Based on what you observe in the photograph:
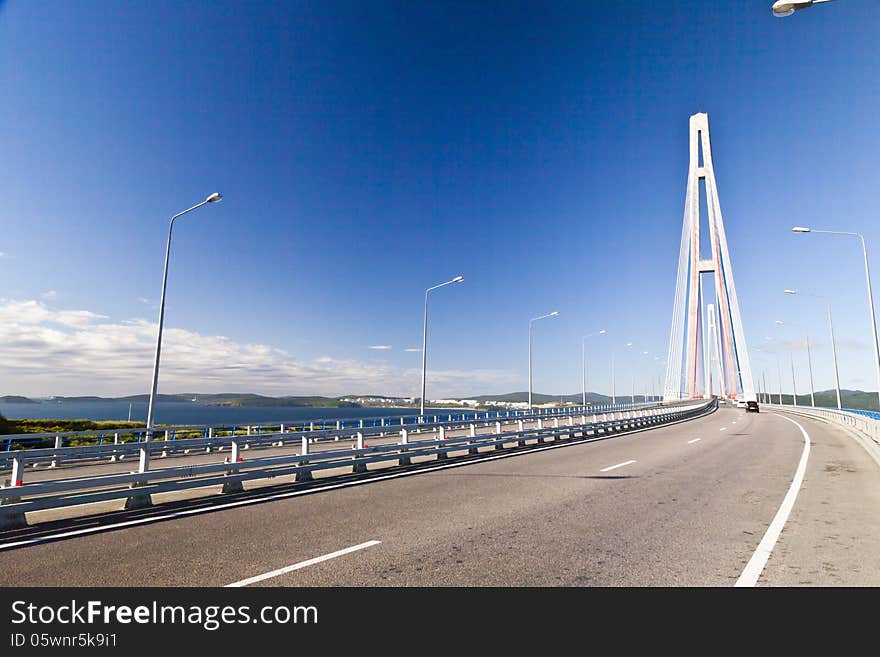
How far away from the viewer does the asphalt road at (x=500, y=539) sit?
5.27 m

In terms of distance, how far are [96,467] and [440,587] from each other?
18.2 meters

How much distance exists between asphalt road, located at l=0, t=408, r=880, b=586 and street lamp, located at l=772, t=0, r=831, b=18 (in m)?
7.40

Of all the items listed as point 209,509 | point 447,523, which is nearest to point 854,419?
point 447,523

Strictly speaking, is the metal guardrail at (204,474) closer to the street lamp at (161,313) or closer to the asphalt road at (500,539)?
the asphalt road at (500,539)

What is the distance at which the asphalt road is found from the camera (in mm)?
5273

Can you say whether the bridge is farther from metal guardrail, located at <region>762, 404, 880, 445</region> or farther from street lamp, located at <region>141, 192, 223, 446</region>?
metal guardrail, located at <region>762, 404, 880, 445</region>

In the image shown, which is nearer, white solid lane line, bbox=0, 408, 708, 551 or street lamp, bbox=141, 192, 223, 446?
white solid lane line, bbox=0, 408, 708, 551

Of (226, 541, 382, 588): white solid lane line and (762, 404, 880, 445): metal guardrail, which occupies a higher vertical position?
(762, 404, 880, 445): metal guardrail

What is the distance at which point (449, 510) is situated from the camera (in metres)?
8.56

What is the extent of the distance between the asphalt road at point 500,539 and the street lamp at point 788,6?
740 centimetres

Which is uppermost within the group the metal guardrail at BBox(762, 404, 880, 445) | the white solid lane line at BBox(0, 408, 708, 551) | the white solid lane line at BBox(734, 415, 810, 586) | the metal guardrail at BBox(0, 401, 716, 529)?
the metal guardrail at BBox(762, 404, 880, 445)

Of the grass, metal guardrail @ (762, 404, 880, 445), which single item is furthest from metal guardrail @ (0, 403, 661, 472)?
metal guardrail @ (762, 404, 880, 445)

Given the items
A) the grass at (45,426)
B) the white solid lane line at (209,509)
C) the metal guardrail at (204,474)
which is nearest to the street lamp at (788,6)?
the white solid lane line at (209,509)

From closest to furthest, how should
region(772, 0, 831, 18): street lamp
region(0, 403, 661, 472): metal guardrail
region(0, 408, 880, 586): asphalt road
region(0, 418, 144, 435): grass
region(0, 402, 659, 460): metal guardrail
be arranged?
1. region(0, 408, 880, 586): asphalt road
2. region(772, 0, 831, 18): street lamp
3. region(0, 403, 661, 472): metal guardrail
4. region(0, 402, 659, 460): metal guardrail
5. region(0, 418, 144, 435): grass
